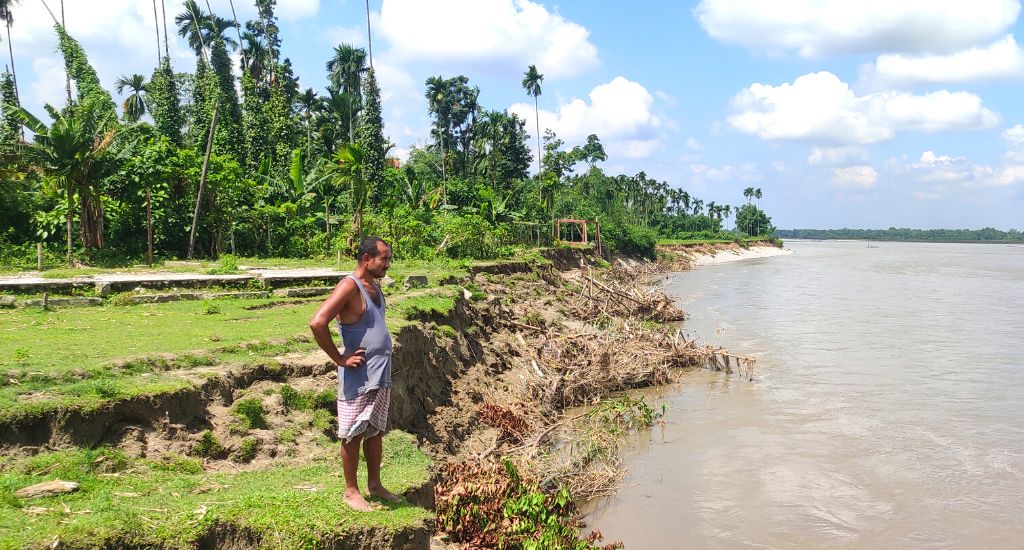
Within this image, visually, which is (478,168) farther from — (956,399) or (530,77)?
(956,399)

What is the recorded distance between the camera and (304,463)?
626cm

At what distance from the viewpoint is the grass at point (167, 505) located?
4145 mm

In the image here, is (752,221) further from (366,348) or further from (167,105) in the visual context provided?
(366,348)

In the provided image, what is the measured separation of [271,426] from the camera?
6.67 meters

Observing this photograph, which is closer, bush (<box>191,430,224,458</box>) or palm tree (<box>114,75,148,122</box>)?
bush (<box>191,430,224,458</box>)

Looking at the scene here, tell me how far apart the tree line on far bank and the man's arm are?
14669 mm

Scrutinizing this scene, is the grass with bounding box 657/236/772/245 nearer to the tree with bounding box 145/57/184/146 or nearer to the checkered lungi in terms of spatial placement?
the tree with bounding box 145/57/184/146

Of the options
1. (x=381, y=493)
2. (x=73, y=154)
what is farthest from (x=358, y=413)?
(x=73, y=154)

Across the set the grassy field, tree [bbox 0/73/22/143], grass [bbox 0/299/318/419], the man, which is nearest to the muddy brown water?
the man

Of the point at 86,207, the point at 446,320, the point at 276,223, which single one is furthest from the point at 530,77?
the point at 446,320

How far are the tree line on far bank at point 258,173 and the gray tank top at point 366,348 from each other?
14.7 metres

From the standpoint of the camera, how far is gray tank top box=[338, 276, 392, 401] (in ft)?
14.6

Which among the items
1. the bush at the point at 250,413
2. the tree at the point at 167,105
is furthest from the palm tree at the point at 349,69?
the bush at the point at 250,413

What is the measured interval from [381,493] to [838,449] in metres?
8.65
